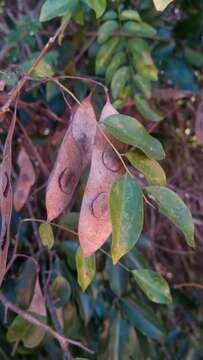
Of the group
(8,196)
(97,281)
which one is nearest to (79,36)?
(97,281)

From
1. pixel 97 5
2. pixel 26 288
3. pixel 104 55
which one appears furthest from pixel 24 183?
pixel 97 5

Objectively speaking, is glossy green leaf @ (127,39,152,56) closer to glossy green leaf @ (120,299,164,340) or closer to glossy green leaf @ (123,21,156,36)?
glossy green leaf @ (123,21,156,36)

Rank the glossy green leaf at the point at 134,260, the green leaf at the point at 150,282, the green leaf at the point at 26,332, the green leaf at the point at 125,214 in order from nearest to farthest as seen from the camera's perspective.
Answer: the green leaf at the point at 125,214 < the green leaf at the point at 150,282 < the green leaf at the point at 26,332 < the glossy green leaf at the point at 134,260

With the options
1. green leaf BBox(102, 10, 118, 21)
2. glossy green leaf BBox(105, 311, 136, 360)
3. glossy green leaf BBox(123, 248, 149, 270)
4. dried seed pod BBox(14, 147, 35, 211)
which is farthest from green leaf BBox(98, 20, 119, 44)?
glossy green leaf BBox(105, 311, 136, 360)

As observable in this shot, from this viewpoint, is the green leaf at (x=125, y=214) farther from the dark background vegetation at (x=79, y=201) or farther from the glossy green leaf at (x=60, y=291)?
the glossy green leaf at (x=60, y=291)

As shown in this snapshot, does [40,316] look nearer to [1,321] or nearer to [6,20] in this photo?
[1,321]

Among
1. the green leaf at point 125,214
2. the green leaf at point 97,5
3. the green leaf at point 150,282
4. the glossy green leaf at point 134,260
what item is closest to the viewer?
the green leaf at point 125,214

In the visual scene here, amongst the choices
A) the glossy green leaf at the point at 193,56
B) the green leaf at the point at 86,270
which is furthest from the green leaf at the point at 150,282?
the glossy green leaf at the point at 193,56

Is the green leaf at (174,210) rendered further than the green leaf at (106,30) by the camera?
No
